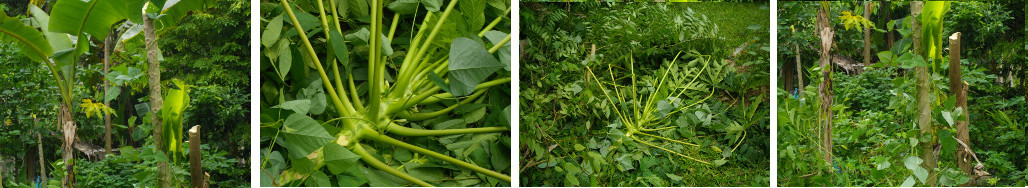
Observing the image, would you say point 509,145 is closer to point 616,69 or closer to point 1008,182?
point 616,69

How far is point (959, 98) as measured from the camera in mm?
1517

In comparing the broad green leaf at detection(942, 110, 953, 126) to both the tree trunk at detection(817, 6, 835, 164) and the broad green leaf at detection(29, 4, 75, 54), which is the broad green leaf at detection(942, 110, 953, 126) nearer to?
the tree trunk at detection(817, 6, 835, 164)

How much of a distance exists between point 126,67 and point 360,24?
0.65 m

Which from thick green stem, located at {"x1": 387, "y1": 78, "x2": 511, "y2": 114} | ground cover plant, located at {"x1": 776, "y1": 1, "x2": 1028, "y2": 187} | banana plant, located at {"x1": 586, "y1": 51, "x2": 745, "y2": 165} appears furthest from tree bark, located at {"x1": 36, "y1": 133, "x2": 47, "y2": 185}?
ground cover plant, located at {"x1": 776, "y1": 1, "x2": 1028, "y2": 187}

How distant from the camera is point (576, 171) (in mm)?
1536

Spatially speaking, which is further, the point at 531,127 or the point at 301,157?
the point at 531,127

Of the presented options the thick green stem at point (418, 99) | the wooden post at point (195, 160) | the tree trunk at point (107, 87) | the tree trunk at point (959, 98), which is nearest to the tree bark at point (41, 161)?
the tree trunk at point (107, 87)

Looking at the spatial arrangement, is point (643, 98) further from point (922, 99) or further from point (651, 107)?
point (922, 99)

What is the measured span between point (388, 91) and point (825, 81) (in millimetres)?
1147

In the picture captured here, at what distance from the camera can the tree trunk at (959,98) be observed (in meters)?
1.51

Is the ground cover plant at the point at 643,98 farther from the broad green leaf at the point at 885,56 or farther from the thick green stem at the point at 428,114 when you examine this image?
the broad green leaf at the point at 885,56

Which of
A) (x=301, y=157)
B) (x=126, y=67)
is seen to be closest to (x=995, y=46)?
(x=301, y=157)

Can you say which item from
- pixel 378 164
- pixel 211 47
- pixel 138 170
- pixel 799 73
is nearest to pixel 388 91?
pixel 378 164

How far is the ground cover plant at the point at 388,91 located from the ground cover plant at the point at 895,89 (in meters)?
0.77
